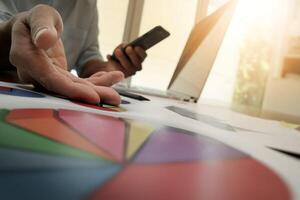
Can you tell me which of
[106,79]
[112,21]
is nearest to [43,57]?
[106,79]

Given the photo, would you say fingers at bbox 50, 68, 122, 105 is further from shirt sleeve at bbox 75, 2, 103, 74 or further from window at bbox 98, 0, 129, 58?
window at bbox 98, 0, 129, 58

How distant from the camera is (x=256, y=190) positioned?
149 millimetres

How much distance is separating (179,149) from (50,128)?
8 cm

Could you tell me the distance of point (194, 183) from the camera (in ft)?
0.48

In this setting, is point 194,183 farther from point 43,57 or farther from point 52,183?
point 43,57

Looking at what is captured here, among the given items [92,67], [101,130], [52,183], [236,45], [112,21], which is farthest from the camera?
[236,45]

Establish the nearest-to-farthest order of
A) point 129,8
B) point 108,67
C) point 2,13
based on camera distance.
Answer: point 2,13 → point 108,67 → point 129,8

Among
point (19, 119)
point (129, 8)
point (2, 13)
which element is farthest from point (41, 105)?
point (129, 8)

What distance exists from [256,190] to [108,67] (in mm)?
901

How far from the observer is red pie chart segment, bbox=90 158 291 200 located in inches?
4.9

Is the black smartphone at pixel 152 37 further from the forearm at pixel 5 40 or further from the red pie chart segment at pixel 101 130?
the red pie chart segment at pixel 101 130

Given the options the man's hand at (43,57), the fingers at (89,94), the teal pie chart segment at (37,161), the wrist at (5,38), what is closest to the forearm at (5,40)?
the wrist at (5,38)

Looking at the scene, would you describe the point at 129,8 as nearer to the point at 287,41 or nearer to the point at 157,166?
the point at 287,41

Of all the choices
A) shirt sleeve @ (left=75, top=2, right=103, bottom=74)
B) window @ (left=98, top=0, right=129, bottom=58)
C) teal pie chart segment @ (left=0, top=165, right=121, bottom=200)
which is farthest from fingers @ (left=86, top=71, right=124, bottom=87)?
window @ (left=98, top=0, right=129, bottom=58)
